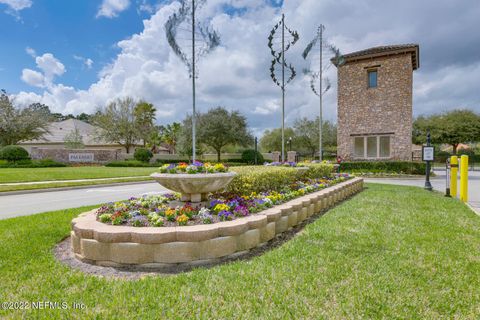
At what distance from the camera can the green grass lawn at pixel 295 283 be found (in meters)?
2.65

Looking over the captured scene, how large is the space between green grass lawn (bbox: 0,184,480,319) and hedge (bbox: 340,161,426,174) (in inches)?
637

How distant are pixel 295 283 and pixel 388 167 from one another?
19.3 meters

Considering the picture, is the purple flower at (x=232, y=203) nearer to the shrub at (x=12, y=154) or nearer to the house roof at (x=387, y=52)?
the house roof at (x=387, y=52)

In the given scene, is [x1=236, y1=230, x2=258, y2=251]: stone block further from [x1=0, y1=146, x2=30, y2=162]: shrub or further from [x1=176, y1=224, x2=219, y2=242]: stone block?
[x1=0, y1=146, x2=30, y2=162]: shrub

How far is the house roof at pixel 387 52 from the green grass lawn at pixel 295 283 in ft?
60.0

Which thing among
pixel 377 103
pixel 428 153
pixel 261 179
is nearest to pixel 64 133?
pixel 377 103

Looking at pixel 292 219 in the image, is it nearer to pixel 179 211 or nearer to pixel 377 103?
pixel 179 211

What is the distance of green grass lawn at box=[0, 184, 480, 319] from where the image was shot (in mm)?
2654

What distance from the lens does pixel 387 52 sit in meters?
20.3

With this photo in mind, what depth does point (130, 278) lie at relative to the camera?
3504mm

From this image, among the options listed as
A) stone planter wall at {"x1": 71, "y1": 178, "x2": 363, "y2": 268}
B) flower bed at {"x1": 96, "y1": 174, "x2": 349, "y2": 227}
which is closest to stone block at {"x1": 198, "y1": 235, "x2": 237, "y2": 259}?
stone planter wall at {"x1": 71, "y1": 178, "x2": 363, "y2": 268}

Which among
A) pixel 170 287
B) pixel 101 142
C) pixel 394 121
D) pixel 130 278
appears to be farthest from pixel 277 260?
pixel 101 142

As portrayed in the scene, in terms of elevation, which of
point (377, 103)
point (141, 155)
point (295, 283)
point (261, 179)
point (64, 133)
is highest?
point (377, 103)

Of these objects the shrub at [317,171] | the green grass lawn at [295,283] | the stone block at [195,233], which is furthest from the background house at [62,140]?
the stone block at [195,233]
